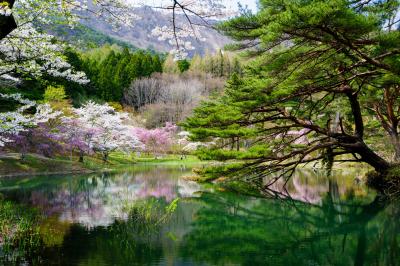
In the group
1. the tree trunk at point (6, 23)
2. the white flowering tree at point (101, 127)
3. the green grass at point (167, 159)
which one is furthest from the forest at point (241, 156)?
the green grass at point (167, 159)

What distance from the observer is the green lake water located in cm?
627

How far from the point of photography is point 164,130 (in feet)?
123

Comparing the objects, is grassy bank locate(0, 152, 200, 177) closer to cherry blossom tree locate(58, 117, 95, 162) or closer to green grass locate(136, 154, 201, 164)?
cherry blossom tree locate(58, 117, 95, 162)

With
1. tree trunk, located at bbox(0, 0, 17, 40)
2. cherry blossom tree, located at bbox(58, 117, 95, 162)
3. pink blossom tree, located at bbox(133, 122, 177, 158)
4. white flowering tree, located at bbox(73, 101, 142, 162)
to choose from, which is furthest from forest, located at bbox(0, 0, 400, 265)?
pink blossom tree, located at bbox(133, 122, 177, 158)

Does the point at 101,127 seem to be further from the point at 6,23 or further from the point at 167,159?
the point at 6,23

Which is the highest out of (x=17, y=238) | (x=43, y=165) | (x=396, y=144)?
(x=396, y=144)

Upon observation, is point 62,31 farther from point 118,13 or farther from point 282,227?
point 282,227

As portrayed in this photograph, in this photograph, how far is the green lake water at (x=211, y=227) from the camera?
6266 mm

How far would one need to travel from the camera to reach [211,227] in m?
8.68

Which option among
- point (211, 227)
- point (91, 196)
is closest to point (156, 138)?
point (91, 196)

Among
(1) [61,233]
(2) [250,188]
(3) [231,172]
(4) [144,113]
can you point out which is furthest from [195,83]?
(1) [61,233]

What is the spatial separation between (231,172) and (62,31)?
20.1ft

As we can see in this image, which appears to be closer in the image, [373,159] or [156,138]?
[373,159]

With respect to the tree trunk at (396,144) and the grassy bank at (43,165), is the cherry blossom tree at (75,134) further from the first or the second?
the tree trunk at (396,144)
